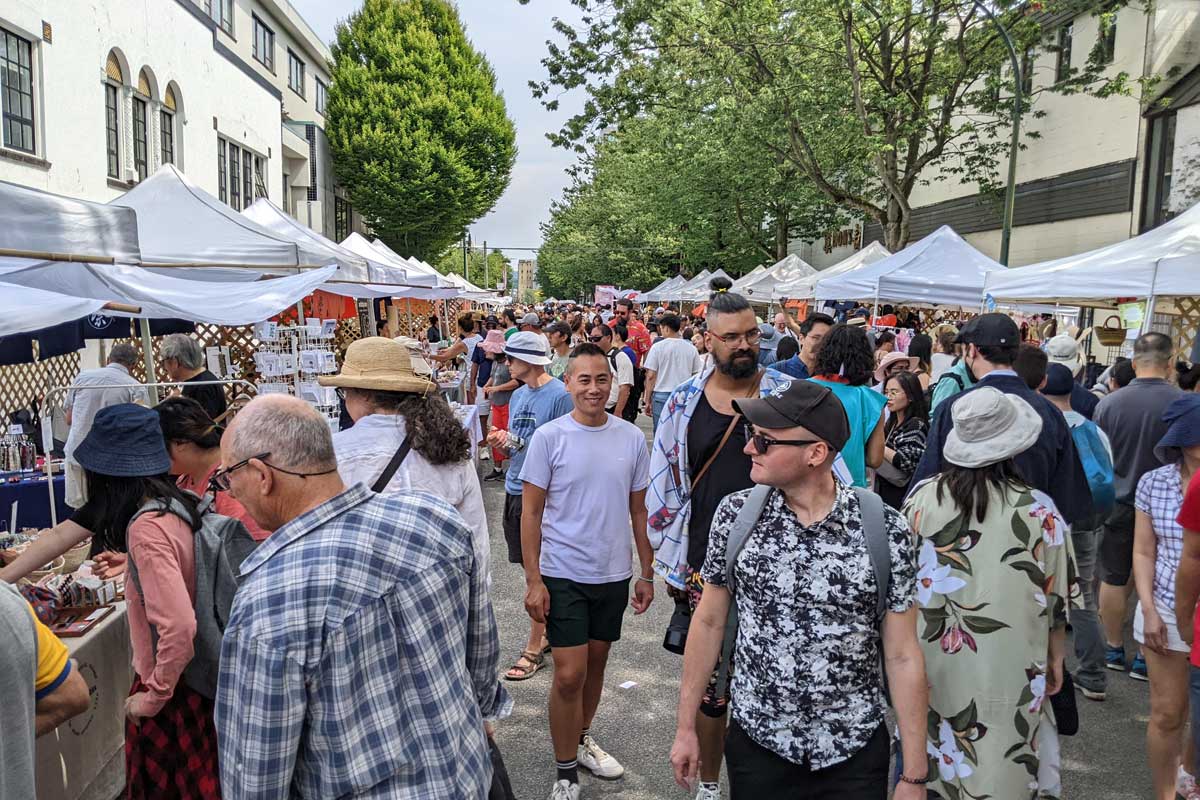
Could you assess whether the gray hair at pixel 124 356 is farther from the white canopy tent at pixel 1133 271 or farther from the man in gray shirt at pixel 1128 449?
the white canopy tent at pixel 1133 271

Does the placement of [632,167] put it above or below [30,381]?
above

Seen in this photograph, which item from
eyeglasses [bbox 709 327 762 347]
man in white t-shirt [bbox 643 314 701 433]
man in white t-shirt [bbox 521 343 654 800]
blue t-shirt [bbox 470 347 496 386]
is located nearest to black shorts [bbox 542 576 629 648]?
man in white t-shirt [bbox 521 343 654 800]

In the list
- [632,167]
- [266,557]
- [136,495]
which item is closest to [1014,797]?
[266,557]

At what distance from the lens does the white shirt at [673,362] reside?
952 cm

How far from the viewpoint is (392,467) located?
3.02 m

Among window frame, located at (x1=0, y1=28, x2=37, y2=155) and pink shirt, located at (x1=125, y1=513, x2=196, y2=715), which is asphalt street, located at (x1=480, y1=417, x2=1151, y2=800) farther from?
window frame, located at (x1=0, y1=28, x2=37, y2=155)

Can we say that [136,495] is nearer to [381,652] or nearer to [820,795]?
[381,652]

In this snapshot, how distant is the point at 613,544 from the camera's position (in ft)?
12.3

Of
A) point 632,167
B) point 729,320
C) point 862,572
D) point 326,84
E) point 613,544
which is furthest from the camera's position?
point 326,84

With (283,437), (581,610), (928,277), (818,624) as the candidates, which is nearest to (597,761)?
(581,610)

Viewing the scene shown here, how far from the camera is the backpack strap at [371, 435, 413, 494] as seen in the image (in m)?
3.00

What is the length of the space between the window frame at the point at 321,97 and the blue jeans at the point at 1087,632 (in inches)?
1483

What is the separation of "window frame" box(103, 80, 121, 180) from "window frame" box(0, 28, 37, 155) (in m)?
2.44

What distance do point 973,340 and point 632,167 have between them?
105ft
